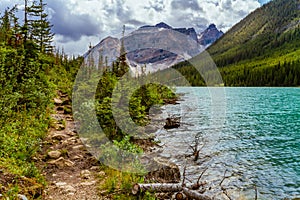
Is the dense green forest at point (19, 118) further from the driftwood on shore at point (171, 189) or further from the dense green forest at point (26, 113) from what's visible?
the driftwood on shore at point (171, 189)

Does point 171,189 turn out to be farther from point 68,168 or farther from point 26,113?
point 26,113

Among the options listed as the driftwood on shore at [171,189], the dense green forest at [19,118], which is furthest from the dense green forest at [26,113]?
the driftwood on shore at [171,189]

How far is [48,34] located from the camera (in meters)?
34.3

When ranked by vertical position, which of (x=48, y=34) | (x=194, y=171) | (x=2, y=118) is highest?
(x=48, y=34)

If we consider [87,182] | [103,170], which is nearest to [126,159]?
[103,170]

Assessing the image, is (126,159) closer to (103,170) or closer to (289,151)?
(103,170)

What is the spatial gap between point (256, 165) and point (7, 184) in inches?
414

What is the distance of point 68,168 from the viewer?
998cm

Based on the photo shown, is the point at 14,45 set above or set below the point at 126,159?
above

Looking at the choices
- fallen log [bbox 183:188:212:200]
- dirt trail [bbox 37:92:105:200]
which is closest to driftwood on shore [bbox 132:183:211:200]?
fallen log [bbox 183:188:212:200]

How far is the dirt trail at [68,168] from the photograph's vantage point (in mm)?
7902

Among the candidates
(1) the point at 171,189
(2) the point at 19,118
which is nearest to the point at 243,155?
(1) the point at 171,189

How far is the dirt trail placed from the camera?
7.90 m

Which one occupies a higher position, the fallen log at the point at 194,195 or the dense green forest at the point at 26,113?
the dense green forest at the point at 26,113
